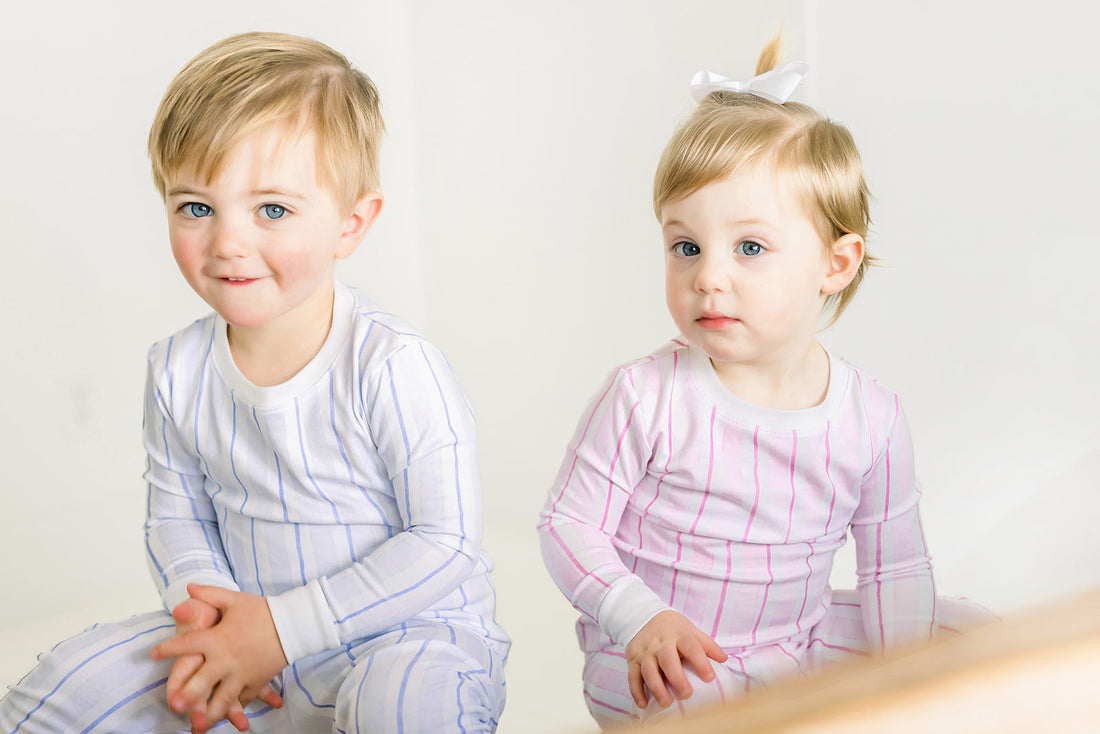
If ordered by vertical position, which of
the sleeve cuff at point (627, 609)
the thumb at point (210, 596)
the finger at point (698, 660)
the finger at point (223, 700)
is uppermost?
the thumb at point (210, 596)

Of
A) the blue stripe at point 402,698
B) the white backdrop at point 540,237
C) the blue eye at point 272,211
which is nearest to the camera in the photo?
the blue stripe at point 402,698

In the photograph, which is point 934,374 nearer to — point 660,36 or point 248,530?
point 660,36

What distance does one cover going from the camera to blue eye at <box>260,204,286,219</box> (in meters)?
0.86

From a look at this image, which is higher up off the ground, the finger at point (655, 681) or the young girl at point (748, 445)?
the young girl at point (748, 445)

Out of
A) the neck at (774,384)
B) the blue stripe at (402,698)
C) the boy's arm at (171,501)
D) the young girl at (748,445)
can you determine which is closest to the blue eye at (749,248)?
the young girl at (748,445)

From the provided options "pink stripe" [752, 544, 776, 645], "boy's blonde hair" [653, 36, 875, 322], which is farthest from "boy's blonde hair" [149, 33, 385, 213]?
"pink stripe" [752, 544, 776, 645]

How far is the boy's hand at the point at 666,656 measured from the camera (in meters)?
0.78

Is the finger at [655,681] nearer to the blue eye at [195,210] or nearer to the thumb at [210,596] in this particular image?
the thumb at [210,596]

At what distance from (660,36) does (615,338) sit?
486mm

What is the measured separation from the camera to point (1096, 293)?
4.12 feet

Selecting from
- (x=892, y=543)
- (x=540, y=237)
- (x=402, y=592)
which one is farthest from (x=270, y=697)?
(x=540, y=237)

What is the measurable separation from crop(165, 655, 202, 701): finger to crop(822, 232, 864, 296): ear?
0.61m

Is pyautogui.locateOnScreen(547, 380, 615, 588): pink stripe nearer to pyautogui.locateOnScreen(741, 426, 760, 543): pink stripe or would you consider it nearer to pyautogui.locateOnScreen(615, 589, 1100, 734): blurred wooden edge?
pyautogui.locateOnScreen(741, 426, 760, 543): pink stripe

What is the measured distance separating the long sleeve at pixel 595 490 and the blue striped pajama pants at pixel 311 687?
0.11 meters
